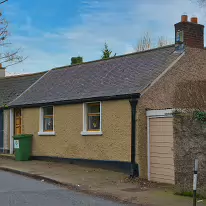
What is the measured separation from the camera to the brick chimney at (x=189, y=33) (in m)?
16.2

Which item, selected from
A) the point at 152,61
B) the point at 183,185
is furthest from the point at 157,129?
the point at 152,61

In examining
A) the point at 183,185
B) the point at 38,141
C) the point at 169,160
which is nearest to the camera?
the point at 183,185

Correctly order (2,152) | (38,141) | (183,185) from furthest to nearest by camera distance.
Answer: (2,152) < (38,141) < (183,185)

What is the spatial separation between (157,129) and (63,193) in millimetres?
4013

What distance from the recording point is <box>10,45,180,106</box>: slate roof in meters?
15.6

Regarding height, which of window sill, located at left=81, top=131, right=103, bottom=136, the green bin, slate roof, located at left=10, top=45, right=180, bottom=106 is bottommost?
the green bin

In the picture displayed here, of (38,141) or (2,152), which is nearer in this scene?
(38,141)

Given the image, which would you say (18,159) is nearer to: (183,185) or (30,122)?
(30,122)

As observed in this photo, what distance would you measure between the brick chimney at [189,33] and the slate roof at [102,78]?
2.01 ft

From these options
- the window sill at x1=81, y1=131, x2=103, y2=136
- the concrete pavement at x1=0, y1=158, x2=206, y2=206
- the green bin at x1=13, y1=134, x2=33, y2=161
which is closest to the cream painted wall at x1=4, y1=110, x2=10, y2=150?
the green bin at x1=13, y1=134, x2=33, y2=161

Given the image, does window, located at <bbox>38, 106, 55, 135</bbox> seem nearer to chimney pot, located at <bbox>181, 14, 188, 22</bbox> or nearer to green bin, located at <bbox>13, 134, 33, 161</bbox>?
green bin, located at <bbox>13, 134, 33, 161</bbox>

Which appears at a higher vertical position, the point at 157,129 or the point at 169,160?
the point at 157,129

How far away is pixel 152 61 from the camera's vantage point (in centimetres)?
1655

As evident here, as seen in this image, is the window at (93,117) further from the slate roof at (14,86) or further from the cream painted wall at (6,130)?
the slate roof at (14,86)
